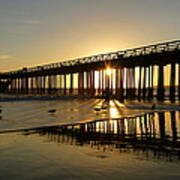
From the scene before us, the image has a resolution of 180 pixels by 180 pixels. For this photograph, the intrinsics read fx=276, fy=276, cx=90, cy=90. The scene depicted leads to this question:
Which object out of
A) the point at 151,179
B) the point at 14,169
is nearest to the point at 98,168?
the point at 151,179

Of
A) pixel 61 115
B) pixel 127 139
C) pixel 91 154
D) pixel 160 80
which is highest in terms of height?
pixel 160 80

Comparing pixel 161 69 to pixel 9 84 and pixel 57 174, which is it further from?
pixel 9 84

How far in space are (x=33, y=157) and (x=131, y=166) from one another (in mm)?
2735

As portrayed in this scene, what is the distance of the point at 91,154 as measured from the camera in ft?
25.7

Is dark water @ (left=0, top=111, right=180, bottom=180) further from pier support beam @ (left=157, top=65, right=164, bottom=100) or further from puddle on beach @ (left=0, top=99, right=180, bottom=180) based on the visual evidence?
pier support beam @ (left=157, top=65, right=164, bottom=100)

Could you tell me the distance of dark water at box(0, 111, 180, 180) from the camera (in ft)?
20.0

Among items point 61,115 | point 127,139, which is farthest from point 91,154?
point 61,115

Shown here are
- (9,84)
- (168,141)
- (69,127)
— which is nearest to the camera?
(168,141)

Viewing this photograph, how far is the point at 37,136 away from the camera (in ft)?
35.6

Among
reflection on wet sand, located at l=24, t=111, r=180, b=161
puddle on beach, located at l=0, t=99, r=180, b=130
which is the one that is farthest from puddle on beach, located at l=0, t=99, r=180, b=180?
puddle on beach, located at l=0, t=99, r=180, b=130

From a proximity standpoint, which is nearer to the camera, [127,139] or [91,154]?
[91,154]

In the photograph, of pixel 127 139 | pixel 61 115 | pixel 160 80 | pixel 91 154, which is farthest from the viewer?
pixel 160 80

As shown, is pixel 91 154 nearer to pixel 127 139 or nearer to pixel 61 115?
pixel 127 139

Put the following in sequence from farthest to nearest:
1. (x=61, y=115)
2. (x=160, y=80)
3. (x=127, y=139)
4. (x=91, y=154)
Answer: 1. (x=160, y=80)
2. (x=61, y=115)
3. (x=127, y=139)
4. (x=91, y=154)
